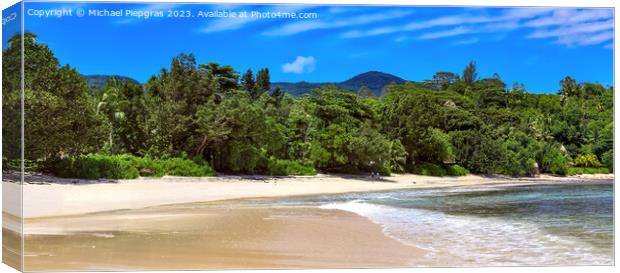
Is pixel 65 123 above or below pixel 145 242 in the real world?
above

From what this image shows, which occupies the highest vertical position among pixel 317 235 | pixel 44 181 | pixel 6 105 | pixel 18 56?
pixel 18 56

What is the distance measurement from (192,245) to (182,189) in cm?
728

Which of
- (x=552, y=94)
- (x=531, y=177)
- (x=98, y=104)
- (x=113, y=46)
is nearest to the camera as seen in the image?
(x=113, y=46)

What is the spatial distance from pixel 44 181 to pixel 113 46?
6.81 ft

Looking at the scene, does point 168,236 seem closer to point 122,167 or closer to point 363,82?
point 363,82

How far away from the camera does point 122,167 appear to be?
13727 mm

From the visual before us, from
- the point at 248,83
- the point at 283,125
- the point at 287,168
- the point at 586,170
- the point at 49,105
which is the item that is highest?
the point at 248,83

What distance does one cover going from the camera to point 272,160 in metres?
20.5

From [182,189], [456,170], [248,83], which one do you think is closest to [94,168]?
[182,189]

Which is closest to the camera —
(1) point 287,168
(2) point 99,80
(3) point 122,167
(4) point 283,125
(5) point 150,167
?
(2) point 99,80

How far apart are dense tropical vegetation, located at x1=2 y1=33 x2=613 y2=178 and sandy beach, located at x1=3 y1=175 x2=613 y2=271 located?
734 millimetres

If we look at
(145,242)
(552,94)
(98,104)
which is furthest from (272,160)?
(145,242)

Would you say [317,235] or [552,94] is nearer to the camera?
[317,235]

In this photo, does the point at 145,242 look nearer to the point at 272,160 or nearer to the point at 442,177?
the point at 272,160
